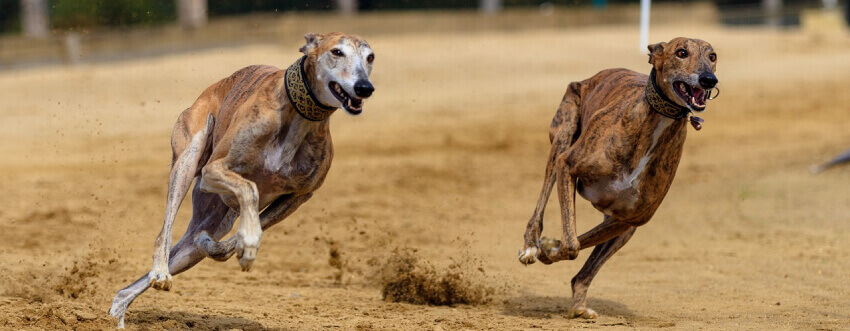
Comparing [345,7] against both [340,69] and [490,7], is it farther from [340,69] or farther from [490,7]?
[340,69]

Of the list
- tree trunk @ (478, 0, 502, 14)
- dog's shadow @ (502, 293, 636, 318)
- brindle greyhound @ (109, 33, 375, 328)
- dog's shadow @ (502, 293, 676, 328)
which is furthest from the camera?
tree trunk @ (478, 0, 502, 14)

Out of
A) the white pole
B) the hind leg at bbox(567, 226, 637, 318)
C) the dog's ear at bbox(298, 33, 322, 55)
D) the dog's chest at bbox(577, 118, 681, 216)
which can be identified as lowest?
the white pole

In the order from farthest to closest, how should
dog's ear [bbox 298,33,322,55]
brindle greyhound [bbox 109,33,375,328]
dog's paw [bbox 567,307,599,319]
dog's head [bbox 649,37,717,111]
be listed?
1. dog's paw [bbox 567,307,599,319]
2. dog's head [bbox 649,37,717,111]
3. dog's ear [bbox 298,33,322,55]
4. brindle greyhound [bbox 109,33,375,328]

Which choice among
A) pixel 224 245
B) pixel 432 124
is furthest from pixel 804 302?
pixel 432 124

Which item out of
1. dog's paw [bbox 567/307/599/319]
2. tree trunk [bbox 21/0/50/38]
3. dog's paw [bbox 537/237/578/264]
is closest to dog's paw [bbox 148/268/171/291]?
dog's paw [bbox 537/237/578/264]

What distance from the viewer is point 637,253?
9.31m

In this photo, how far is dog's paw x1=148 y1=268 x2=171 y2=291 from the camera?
5578 millimetres

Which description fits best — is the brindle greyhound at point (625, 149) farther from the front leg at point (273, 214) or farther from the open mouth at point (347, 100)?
the open mouth at point (347, 100)

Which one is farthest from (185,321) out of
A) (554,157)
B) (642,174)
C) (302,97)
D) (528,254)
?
(642,174)

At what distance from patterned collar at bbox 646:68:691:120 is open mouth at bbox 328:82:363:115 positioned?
1.70 m

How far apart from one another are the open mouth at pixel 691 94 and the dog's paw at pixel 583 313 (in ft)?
5.43

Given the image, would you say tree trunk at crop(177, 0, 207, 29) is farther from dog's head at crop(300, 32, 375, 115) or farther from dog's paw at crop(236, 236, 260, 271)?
dog's paw at crop(236, 236, 260, 271)

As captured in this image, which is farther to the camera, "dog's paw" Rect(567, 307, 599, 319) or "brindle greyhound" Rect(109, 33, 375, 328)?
"dog's paw" Rect(567, 307, 599, 319)

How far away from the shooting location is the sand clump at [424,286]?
730 centimetres
